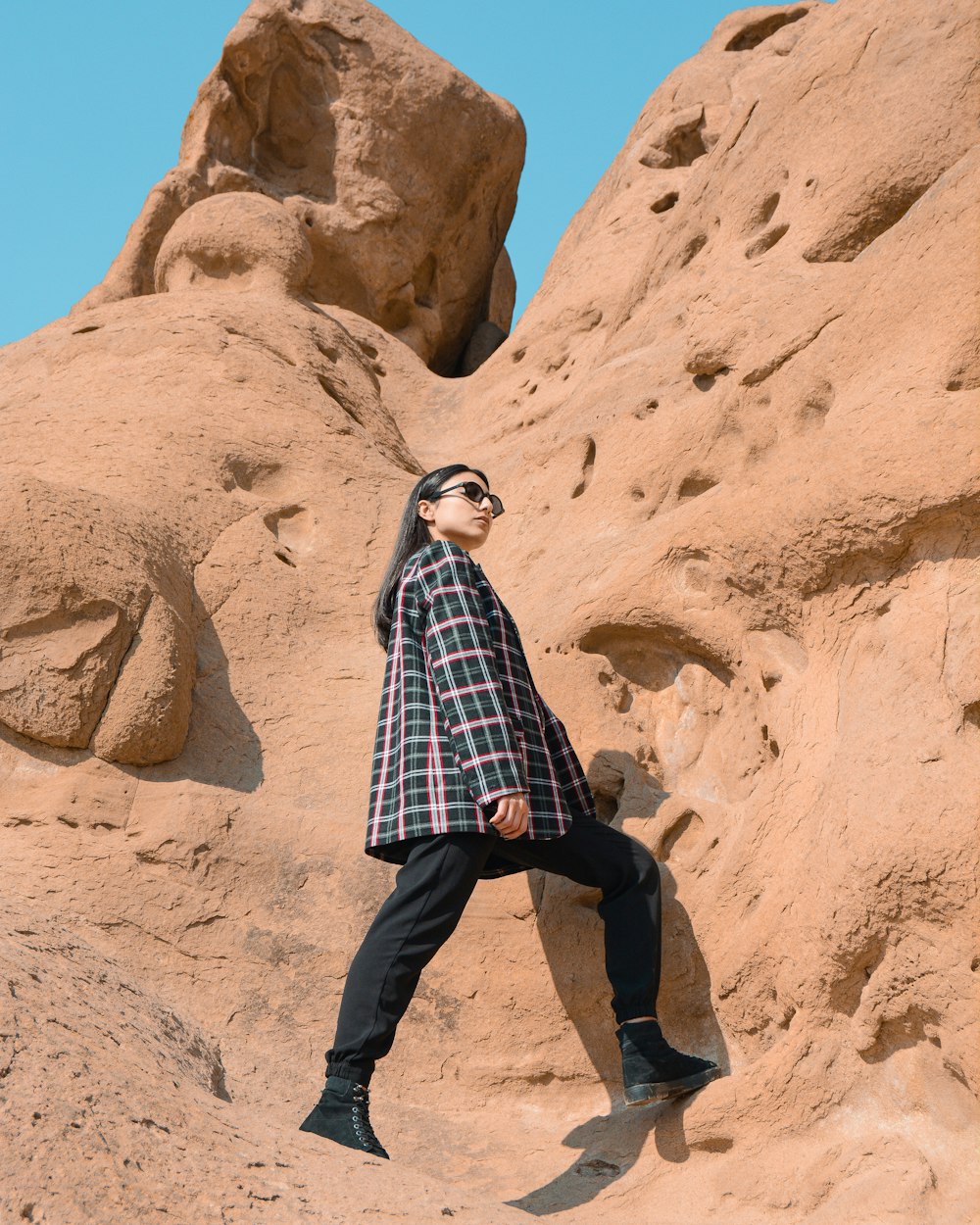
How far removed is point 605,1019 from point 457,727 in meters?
1.00

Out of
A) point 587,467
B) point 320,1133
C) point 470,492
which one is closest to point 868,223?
point 587,467

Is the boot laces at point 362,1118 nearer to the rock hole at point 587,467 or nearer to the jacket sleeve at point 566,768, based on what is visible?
the jacket sleeve at point 566,768

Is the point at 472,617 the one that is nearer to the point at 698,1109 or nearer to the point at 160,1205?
the point at 698,1109

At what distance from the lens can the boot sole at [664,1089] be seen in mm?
3004

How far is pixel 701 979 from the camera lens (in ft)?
11.3

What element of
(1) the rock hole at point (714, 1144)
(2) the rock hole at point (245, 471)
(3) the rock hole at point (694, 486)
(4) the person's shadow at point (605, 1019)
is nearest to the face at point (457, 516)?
(4) the person's shadow at point (605, 1019)

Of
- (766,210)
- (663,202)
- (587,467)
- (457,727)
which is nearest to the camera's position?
(457,727)

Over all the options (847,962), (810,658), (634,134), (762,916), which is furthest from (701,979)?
(634,134)

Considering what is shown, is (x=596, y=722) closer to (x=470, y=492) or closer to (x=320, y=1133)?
(x=470, y=492)

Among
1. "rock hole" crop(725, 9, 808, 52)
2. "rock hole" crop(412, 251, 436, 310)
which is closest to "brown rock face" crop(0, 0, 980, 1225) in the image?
"rock hole" crop(412, 251, 436, 310)

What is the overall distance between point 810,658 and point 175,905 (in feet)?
6.22

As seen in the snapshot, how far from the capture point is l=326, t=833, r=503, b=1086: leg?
9.55 feet

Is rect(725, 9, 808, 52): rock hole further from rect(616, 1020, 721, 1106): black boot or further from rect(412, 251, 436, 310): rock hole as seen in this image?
rect(616, 1020, 721, 1106): black boot

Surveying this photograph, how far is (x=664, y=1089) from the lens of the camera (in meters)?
3.03
